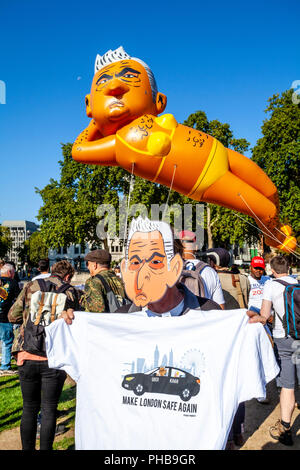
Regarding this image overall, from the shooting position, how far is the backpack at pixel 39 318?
2822 millimetres

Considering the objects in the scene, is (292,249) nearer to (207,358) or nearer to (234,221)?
(207,358)

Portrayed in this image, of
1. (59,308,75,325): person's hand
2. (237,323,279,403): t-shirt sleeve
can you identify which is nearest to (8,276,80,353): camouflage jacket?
(59,308,75,325): person's hand

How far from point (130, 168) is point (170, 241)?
2.96 meters

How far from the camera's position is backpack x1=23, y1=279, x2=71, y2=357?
2822mm

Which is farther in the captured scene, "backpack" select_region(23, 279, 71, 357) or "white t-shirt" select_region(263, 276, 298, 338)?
"white t-shirt" select_region(263, 276, 298, 338)

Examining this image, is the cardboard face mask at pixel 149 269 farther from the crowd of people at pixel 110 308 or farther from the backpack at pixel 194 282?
the backpack at pixel 194 282

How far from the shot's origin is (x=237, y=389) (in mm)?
1934

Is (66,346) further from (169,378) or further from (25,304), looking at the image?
(25,304)

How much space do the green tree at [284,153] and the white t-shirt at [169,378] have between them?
15925 mm

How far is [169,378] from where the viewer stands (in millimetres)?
1951

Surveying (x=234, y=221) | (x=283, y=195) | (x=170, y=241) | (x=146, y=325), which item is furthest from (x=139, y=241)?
(x=234, y=221)

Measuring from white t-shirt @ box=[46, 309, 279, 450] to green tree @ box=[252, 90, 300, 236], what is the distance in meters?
15.9

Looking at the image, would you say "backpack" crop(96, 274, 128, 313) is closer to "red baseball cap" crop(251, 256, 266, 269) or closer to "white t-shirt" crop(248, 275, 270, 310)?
"white t-shirt" crop(248, 275, 270, 310)

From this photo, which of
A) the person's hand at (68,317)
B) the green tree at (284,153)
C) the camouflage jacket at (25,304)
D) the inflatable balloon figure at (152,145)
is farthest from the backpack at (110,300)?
the green tree at (284,153)
